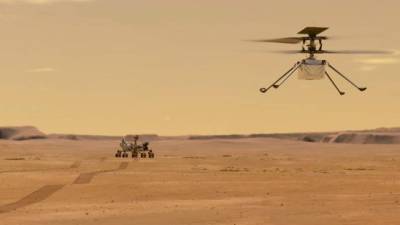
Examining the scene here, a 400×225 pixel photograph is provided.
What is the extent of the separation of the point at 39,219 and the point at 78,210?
2.81 metres

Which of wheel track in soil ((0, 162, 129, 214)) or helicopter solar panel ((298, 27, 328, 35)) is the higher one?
helicopter solar panel ((298, 27, 328, 35))

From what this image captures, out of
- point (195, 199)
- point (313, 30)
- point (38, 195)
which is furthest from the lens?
point (38, 195)

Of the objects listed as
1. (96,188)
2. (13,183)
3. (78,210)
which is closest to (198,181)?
(96,188)

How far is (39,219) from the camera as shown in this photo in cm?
2484

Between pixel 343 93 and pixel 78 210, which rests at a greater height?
pixel 343 93

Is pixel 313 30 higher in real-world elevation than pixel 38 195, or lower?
higher

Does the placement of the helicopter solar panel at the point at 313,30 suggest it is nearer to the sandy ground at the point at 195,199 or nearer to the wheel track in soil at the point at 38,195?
the sandy ground at the point at 195,199

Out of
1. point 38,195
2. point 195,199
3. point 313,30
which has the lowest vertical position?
point 38,195

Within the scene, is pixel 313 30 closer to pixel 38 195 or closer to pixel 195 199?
pixel 195 199

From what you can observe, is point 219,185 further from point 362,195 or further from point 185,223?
point 185,223

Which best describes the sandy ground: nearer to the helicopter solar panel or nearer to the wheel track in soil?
the wheel track in soil

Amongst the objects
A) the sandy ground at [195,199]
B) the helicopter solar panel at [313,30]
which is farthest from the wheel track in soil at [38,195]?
the helicopter solar panel at [313,30]

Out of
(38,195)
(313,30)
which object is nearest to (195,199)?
(38,195)

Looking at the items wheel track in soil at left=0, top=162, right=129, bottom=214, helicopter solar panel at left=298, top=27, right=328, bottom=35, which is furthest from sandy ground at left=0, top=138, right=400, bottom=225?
helicopter solar panel at left=298, top=27, right=328, bottom=35
